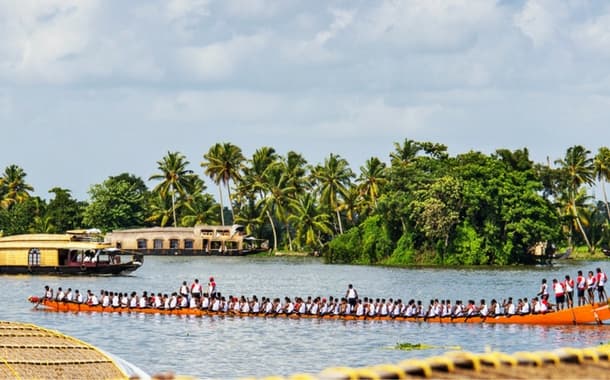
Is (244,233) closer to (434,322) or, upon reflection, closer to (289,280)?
(289,280)

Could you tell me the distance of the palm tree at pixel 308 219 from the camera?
110m

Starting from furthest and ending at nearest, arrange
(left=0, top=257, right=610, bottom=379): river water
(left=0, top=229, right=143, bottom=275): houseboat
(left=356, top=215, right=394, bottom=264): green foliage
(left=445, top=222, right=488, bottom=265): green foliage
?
(left=356, top=215, right=394, bottom=264): green foliage < (left=445, top=222, right=488, bottom=265): green foliage < (left=0, top=229, right=143, bottom=275): houseboat < (left=0, top=257, right=610, bottom=379): river water

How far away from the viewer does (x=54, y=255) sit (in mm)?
74812

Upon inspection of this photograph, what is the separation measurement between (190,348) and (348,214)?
74985 mm

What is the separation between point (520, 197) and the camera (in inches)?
3388

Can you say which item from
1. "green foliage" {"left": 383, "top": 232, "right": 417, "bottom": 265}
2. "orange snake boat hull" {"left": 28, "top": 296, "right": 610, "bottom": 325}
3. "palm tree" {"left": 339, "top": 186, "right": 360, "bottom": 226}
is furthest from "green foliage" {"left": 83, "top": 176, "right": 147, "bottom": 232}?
"orange snake boat hull" {"left": 28, "top": 296, "right": 610, "bottom": 325}

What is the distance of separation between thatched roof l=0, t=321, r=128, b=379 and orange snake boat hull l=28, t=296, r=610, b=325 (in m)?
23.9

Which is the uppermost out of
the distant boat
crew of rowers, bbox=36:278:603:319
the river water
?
the distant boat

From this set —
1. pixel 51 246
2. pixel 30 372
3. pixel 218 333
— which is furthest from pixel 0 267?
pixel 30 372

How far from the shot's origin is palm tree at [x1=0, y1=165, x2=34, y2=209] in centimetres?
14250

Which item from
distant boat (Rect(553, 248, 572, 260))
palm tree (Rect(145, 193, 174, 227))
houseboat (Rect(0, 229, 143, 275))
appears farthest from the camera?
palm tree (Rect(145, 193, 174, 227))

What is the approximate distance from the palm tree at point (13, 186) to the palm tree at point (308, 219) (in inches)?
1877

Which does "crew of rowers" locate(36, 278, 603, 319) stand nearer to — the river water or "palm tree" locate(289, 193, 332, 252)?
the river water

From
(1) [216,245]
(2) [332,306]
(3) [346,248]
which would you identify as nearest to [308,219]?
(3) [346,248]
